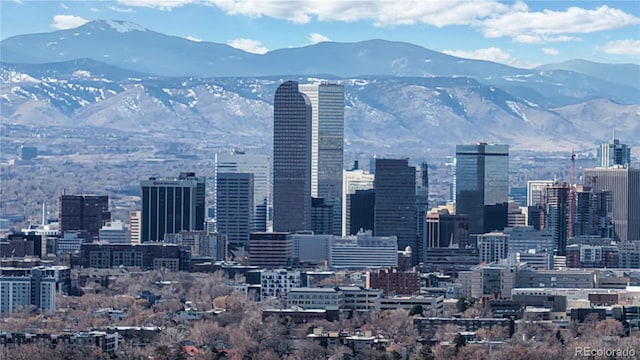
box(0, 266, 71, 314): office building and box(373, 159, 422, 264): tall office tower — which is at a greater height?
box(373, 159, 422, 264): tall office tower

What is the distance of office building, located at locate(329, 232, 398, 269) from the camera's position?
57.8 metres

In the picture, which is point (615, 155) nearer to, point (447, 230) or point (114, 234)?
point (447, 230)

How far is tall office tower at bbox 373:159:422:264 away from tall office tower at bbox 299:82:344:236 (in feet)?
13.5

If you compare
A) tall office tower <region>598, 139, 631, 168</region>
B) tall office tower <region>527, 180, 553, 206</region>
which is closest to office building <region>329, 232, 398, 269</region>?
tall office tower <region>527, 180, 553, 206</region>

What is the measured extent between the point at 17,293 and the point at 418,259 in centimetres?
2025

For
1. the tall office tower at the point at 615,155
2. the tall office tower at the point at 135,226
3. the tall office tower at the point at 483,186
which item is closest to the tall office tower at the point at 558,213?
the tall office tower at the point at 483,186

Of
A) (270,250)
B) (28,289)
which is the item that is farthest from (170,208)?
(28,289)

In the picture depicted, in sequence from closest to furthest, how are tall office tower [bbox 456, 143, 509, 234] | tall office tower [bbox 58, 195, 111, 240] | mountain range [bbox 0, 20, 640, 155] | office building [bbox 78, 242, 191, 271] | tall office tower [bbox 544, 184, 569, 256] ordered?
office building [bbox 78, 242, 191, 271] → tall office tower [bbox 544, 184, 569, 256] → tall office tower [bbox 58, 195, 111, 240] → tall office tower [bbox 456, 143, 509, 234] → mountain range [bbox 0, 20, 640, 155]

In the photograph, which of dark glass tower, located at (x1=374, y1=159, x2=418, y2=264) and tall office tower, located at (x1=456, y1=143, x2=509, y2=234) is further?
tall office tower, located at (x1=456, y1=143, x2=509, y2=234)

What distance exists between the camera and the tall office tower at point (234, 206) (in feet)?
211

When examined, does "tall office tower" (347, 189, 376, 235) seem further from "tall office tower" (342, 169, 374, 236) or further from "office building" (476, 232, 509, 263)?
"office building" (476, 232, 509, 263)

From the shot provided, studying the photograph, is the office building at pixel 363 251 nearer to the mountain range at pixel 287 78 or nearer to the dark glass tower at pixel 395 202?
the dark glass tower at pixel 395 202

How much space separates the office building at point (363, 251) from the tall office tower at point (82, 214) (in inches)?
295

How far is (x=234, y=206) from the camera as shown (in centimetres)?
6644
